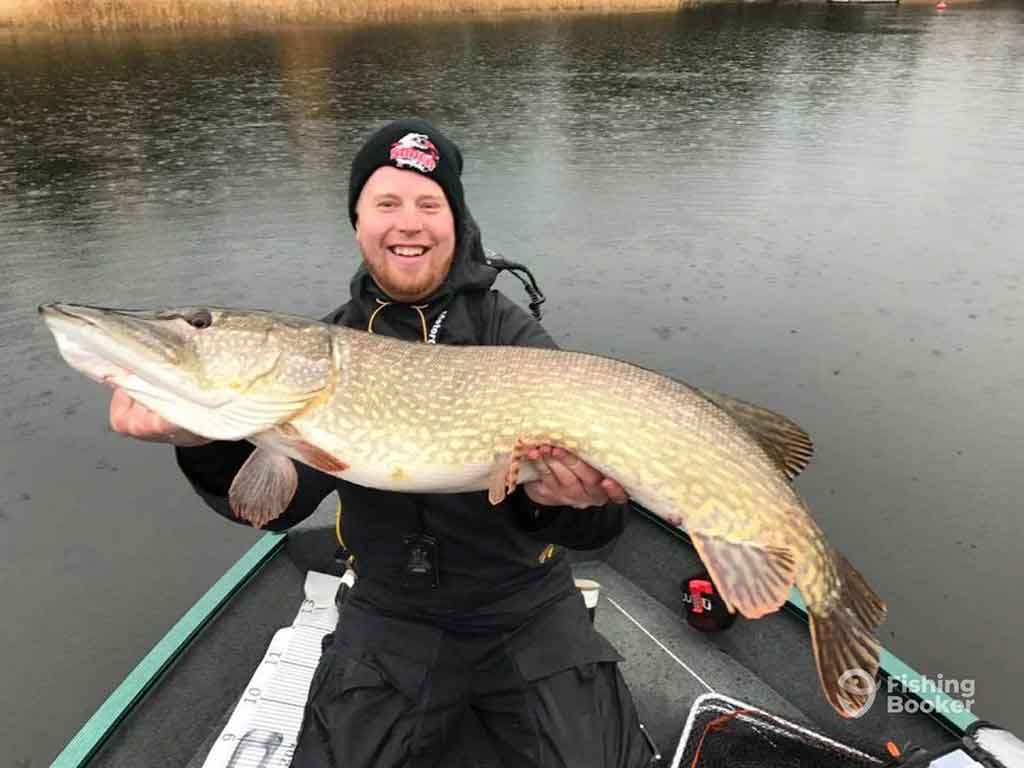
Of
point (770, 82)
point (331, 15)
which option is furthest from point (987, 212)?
point (331, 15)

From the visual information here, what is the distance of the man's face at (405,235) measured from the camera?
6.55ft

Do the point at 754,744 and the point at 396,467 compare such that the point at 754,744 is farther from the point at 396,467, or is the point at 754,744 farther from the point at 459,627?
the point at 396,467

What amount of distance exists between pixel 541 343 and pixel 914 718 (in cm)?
156

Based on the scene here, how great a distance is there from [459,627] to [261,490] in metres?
0.61

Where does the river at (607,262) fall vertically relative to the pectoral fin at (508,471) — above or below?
below

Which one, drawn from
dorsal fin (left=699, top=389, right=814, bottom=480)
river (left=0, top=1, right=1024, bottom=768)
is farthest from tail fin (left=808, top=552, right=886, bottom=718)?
river (left=0, top=1, right=1024, bottom=768)

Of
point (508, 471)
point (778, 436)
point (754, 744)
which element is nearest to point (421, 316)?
point (508, 471)

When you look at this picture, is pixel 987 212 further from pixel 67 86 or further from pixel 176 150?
pixel 67 86

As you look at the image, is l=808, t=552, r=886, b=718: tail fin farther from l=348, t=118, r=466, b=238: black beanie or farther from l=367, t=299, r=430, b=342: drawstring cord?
l=348, t=118, r=466, b=238: black beanie

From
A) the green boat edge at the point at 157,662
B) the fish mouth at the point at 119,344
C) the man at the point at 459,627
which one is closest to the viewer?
the fish mouth at the point at 119,344

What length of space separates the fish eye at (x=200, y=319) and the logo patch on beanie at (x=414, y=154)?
2.37 ft

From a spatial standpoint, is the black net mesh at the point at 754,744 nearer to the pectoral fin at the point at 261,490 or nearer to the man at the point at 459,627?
the man at the point at 459,627

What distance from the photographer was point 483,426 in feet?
5.43

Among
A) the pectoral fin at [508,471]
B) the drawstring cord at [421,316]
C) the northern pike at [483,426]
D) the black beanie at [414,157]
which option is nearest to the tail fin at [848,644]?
the northern pike at [483,426]
